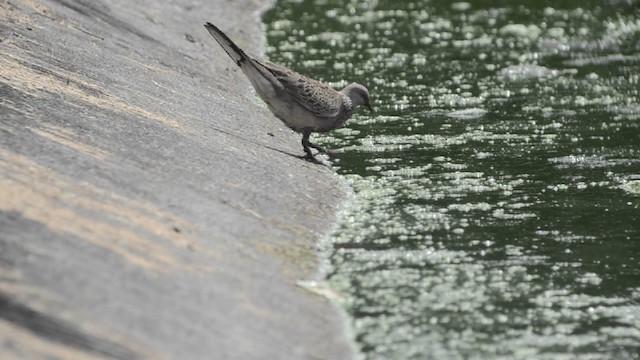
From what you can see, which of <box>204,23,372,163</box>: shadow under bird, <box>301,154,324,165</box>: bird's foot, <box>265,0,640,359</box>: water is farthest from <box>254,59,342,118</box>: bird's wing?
<box>265,0,640,359</box>: water

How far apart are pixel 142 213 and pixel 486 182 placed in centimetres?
519

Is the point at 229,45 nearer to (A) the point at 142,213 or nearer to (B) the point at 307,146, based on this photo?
(B) the point at 307,146

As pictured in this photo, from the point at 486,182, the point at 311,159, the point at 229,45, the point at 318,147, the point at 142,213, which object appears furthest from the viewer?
the point at 318,147

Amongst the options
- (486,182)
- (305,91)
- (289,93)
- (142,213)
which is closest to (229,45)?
(289,93)

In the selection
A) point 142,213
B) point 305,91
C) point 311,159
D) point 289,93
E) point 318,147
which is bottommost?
point 142,213

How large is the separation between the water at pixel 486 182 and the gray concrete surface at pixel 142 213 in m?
0.55

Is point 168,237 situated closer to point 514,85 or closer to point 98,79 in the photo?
point 98,79

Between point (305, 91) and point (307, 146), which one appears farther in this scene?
point (307, 146)

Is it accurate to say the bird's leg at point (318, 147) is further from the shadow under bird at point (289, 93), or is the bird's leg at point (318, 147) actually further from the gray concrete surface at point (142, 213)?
the gray concrete surface at point (142, 213)

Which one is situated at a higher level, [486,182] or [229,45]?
[486,182]

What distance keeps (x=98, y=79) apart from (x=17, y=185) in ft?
17.0

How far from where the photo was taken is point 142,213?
33.7ft

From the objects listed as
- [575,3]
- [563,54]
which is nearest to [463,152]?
[563,54]

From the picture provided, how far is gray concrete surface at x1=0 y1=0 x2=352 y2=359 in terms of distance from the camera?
26.6ft
